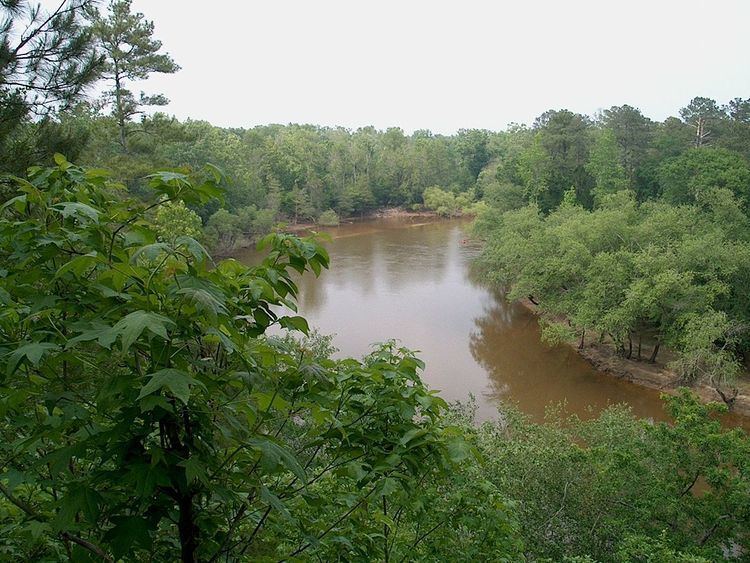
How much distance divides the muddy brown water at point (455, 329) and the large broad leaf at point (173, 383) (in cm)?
895

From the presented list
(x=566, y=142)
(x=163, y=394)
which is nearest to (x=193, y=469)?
(x=163, y=394)

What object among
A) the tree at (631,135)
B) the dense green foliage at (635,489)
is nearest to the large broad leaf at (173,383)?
the dense green foliage at (635,489)

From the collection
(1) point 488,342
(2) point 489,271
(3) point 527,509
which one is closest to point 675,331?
(1) point 488,342

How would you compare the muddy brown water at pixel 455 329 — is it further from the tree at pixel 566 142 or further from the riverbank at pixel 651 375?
the tree at pixel 566 142

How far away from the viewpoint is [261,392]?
1430mm

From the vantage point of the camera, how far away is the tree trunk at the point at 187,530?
134 cm

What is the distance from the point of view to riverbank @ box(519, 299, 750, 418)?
38.4 ft

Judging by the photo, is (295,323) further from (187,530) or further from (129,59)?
(129,59)

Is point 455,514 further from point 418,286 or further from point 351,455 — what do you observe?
point 418,286

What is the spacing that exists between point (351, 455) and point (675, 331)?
520 inches

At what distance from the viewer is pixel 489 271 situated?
19.7 metres

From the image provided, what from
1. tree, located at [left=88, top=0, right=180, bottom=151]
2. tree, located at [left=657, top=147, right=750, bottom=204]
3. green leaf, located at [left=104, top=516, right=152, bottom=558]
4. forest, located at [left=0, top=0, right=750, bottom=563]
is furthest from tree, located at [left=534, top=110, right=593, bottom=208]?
green leaf, located at [left=104, top=516, right=152, bottom=558]

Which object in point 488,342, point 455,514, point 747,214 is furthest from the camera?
point 747,214

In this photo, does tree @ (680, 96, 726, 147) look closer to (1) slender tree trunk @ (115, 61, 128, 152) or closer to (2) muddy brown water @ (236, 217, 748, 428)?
(2) muddy brown water @ (236, 217, 748, 428)
